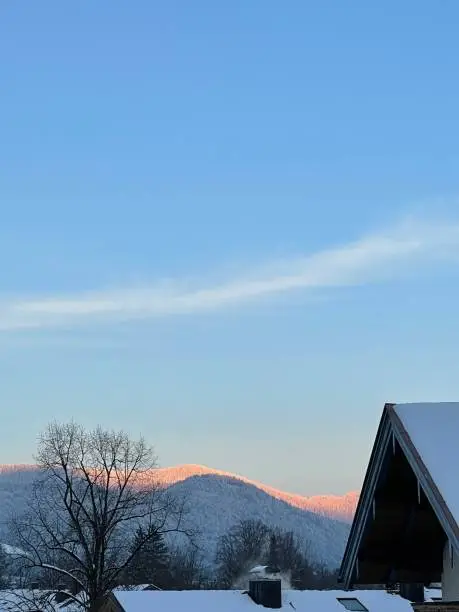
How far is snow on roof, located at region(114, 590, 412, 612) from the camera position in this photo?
38.4 metres

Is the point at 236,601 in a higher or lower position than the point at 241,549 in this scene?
lower

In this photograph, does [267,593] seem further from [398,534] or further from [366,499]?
[366,499]

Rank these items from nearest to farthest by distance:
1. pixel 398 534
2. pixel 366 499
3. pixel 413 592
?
pixel 366 499 < pixel 398 534 < pixel 413 592

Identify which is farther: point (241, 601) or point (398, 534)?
point (241, 601)

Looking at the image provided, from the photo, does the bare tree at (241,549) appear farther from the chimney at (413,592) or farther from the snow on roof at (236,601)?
the chimney at (413,592)

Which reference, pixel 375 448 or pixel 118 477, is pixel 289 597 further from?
pixel 375 448

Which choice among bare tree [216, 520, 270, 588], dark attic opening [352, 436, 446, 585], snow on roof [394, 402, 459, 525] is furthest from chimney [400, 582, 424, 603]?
bare tree [216, 520, 270, 588]

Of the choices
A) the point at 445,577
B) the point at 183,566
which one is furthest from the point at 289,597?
the point at 183,566

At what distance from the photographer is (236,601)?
40.0 meters

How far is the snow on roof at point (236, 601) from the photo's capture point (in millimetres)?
38406

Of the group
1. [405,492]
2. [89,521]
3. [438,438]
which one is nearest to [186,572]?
[89,521]

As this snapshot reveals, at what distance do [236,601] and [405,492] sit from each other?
2867 cm

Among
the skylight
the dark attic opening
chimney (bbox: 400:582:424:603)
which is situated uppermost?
the dark attic opening

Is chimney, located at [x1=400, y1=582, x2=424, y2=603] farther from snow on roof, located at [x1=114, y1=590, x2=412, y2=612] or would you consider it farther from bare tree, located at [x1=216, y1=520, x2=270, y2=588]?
bare tree, located at [x1=216, y1=520, x2=270, y2=588]
